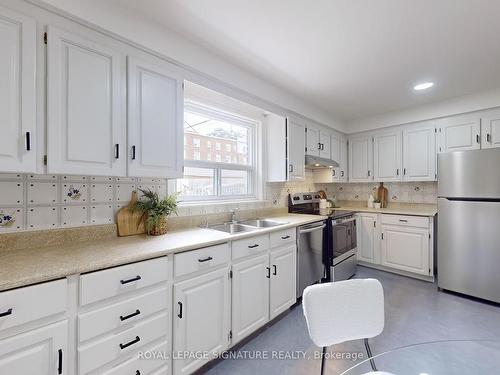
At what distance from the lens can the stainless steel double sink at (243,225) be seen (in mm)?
2394

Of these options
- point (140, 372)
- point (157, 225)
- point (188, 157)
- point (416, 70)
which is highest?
point (416, 70)

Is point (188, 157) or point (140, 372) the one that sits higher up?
point (188, 157)

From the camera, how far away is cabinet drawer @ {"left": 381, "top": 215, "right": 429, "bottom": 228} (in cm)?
317

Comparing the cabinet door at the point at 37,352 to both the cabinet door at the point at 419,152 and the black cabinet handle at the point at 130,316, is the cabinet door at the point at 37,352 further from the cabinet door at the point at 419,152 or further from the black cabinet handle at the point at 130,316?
the cabinet door at the point at 419,152

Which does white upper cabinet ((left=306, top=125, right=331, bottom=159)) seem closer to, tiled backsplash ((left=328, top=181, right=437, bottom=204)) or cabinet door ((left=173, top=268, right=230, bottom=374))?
tiled backsplash ((left=328, top=181, right=437, bottom=204))

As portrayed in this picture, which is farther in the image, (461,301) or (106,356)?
(461,301)

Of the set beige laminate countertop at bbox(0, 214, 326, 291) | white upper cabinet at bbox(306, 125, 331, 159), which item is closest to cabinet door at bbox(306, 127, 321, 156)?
white upper cabinet at bbox(306, 125, 331, 159)

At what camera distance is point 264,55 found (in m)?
2.09

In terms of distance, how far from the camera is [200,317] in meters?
1.60

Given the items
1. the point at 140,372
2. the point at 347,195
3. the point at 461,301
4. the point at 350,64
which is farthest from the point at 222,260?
the point at 347,195

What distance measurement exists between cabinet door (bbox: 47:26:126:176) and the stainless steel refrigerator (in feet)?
10.9

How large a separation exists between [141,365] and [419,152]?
→ 13.1 feet

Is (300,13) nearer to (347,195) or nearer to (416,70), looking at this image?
(416,70)

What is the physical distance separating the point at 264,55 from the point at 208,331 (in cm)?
217
